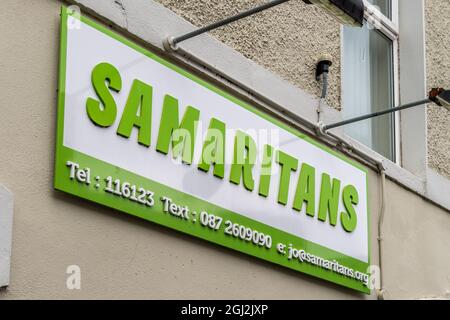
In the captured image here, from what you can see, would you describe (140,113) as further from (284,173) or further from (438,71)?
(438,71)

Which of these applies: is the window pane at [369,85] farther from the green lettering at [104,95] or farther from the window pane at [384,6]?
the green lettering at [104,95]

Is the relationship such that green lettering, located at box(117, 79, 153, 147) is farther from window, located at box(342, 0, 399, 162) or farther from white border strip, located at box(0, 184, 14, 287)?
window, located at box(342, 0, 399, 162)

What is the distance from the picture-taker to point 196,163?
6.30 m

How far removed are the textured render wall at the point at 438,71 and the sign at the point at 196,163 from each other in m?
1.63

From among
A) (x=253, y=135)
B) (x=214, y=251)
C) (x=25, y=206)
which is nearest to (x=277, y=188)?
(x=253, y=135)

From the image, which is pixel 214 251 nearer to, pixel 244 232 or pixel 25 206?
pixel 244 232

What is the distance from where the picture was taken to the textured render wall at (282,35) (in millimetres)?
6801

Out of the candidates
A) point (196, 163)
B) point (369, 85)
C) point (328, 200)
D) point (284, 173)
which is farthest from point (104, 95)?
point (369, 85)

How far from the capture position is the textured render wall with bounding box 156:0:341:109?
6.80 m

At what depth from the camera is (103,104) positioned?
575 centimetres

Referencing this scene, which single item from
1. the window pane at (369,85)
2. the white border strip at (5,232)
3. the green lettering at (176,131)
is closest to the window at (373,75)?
the window pane at (369,85)

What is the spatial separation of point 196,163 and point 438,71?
13.0 feet

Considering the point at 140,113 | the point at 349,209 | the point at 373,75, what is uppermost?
the point at 373,75
